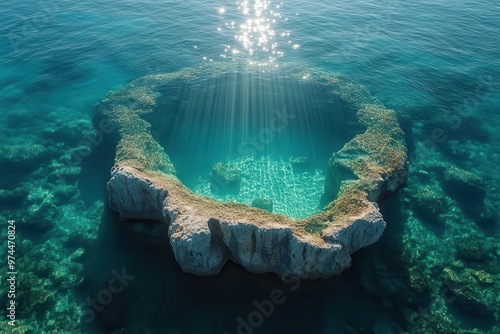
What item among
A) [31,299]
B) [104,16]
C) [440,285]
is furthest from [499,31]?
[31,299]

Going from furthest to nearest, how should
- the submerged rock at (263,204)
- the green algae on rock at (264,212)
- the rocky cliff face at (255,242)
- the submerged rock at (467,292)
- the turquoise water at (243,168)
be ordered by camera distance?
the submerged rock at (263,204) → the submerged rock at (467,292) → the turquoise water at (243,168) → the green algae on rock at (264,212) → the rocky cliff face at (255,242)

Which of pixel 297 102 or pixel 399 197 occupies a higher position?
pixel 297 102

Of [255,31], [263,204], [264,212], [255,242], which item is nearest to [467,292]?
[264,212]

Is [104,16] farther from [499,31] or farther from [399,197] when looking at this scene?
[499,31]

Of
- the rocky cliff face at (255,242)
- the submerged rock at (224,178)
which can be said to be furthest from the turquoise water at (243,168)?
the rocky cliff face at (255,242)

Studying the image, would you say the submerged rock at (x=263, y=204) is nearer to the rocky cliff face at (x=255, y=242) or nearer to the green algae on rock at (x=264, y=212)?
the green algae on rock at (x=264, y=212)

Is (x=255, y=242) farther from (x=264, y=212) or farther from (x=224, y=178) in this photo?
(x=224, y=178)

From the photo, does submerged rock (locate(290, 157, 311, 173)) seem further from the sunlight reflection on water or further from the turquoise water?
the sunlight reflection on water
